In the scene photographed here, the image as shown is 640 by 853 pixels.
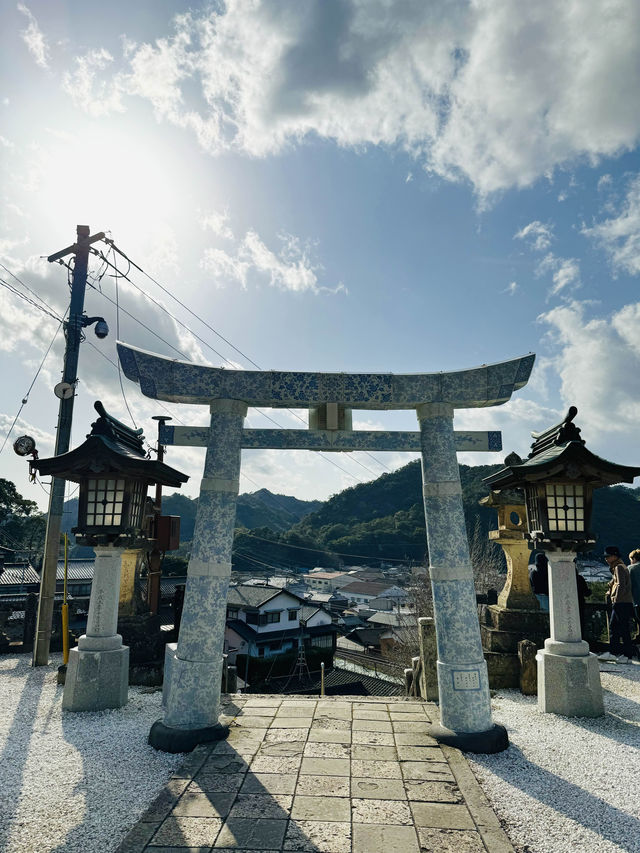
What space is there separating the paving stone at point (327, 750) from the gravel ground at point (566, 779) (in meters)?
1.50

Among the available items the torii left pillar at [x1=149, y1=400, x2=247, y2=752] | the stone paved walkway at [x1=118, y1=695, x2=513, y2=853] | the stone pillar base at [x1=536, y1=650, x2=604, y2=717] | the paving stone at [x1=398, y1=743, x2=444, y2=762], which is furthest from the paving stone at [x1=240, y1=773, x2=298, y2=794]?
the stone pillar base at [x1=536, y1=650, x2=604, y2=717]

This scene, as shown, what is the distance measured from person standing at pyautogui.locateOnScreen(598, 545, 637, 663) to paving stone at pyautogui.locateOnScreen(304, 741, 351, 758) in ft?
20.3

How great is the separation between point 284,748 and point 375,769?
119cm

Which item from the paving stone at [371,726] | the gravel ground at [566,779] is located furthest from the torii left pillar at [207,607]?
the gravel ground at [566,779]

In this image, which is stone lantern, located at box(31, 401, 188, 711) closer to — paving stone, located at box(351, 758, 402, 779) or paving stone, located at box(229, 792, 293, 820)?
paving stone, located at box(229, 792, 293, 820)

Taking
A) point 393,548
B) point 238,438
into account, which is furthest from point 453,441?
point 393,548

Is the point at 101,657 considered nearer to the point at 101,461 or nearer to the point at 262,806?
the point at 101,461

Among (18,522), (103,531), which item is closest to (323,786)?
(103,531)

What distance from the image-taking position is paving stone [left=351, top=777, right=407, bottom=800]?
451cm

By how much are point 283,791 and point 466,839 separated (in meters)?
1.77

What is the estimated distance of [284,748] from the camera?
558cm

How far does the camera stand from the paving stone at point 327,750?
5.40 m

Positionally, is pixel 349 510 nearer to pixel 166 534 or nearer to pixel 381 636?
pixel 381 636

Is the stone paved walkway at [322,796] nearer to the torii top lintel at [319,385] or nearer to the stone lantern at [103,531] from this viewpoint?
the stone lantern at [103,531]
